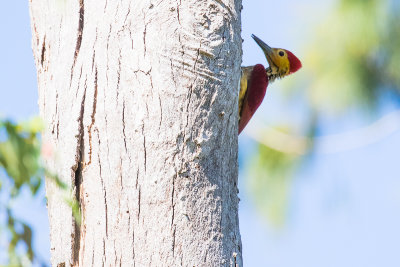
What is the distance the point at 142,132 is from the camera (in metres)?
2.01

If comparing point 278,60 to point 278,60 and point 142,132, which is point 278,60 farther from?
point 142,132

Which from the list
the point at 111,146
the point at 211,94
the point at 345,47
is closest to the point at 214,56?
the point at 211,94

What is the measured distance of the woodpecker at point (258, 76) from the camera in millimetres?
3564

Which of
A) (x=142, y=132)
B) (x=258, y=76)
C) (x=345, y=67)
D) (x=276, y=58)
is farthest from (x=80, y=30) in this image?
(x=345, y=67)

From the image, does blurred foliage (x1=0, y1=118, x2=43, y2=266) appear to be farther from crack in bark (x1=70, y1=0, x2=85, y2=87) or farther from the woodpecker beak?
the woodpecker beak

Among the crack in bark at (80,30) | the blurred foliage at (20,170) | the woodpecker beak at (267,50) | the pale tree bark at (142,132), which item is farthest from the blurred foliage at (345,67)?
the blurred foliage at (20,170)

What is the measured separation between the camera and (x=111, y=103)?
80.1 inches

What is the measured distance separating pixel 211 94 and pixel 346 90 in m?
2.65

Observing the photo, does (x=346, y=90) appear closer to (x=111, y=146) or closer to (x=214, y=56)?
(x=214, y=56)

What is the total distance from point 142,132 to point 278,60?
2432 millimetres

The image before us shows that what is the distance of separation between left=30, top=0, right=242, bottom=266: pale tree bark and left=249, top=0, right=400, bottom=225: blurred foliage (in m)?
2.39

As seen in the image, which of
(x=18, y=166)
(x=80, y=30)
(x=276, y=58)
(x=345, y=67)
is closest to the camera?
(x=18, y=166)

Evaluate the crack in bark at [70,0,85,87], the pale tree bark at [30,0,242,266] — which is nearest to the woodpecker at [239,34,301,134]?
the pale tree bark at [30,0,242,266]

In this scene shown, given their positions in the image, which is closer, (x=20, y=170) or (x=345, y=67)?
(x=20, y=170)
